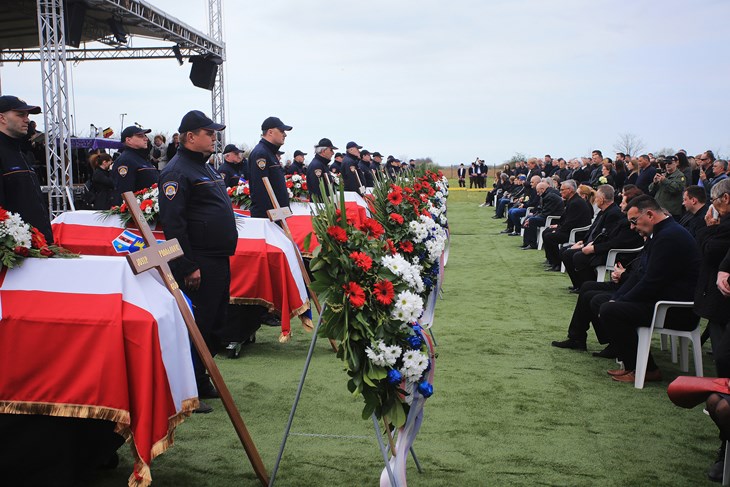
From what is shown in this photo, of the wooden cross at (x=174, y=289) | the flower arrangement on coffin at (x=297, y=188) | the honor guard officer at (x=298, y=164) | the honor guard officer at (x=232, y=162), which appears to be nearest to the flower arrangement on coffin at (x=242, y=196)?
the flower arrangement on coffin at (x=297, y=188)

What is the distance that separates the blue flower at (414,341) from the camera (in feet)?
10.9

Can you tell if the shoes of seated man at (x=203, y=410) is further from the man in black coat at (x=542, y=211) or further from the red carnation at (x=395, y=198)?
the man in black coat at (x=542, y=211)

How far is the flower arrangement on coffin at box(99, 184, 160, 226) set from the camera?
6.82 m

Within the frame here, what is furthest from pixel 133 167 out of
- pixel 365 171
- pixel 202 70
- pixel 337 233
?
pixel 202 70

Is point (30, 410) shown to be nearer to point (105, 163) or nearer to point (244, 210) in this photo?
point (244, 210)

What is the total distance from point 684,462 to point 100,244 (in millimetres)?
5831

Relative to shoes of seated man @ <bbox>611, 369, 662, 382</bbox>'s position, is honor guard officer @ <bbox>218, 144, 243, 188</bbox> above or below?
above

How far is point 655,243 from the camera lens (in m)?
5.93

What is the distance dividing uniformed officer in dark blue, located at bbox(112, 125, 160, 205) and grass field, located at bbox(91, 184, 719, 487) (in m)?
2.11

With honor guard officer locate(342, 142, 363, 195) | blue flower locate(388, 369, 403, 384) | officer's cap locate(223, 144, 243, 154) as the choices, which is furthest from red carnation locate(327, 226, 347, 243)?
honor guard officer locate(342, 142, 363, 195)

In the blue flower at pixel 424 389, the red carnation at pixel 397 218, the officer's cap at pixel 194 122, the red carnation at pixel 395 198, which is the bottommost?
the blue flower at pixel 424 389

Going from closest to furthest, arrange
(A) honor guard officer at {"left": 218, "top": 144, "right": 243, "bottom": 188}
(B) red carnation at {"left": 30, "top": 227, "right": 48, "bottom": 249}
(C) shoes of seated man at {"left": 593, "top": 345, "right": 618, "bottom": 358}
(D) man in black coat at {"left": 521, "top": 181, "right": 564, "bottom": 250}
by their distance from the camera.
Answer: (B) red carnation at {"left": 30, "top": 227, "right": 48, "bottom": 249}, (C) shoes of seated man at {"left": 593, "top": 345, "right": 618, "bottom": 358}, (A) honor guard officer at {"left": 218, "top": 144, "right": 243, "bottom": 188}, (D) man in black coat at {"left": 521, "top": 181, "right": 564, "bottom": 250}

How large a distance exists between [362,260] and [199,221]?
210cm

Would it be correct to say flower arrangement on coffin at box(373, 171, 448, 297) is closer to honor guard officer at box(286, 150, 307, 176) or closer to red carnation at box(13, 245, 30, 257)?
red carnation at box(13, 245, 30, 257)
